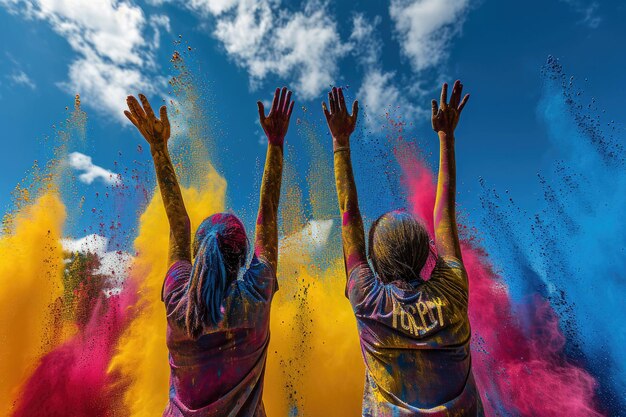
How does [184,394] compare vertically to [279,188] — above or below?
below

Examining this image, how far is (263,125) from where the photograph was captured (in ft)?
11.3

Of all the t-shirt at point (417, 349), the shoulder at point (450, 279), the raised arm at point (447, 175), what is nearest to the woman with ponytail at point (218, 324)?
the t-shirt at point (417, 349)

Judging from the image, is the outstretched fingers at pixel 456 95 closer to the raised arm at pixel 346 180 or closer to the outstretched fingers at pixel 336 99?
the raised arm at pixel 346 180

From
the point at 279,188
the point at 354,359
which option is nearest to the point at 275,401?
the point at 354,359

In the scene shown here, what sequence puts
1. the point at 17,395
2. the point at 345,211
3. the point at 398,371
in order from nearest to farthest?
the point at 398,371 → the point at 345,211 → the point at 17,395

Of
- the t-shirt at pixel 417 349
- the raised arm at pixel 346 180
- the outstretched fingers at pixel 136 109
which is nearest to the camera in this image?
the t-shirt at pixel 417 349

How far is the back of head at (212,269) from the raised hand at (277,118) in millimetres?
1220

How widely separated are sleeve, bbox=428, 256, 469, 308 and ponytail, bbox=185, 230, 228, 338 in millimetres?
1192

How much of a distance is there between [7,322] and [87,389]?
381 centimetres

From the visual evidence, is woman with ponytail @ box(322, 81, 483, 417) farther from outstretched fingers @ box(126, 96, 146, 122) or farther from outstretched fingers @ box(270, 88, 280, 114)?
outstretched fingers @ box(126, 96, 146, 122)

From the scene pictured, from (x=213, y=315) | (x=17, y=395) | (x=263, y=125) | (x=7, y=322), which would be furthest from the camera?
(x=7, y=322)

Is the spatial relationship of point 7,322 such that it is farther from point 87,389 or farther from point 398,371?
point 398,371

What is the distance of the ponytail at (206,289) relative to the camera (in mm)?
2098

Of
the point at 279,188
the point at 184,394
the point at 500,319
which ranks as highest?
the point at 500,319
